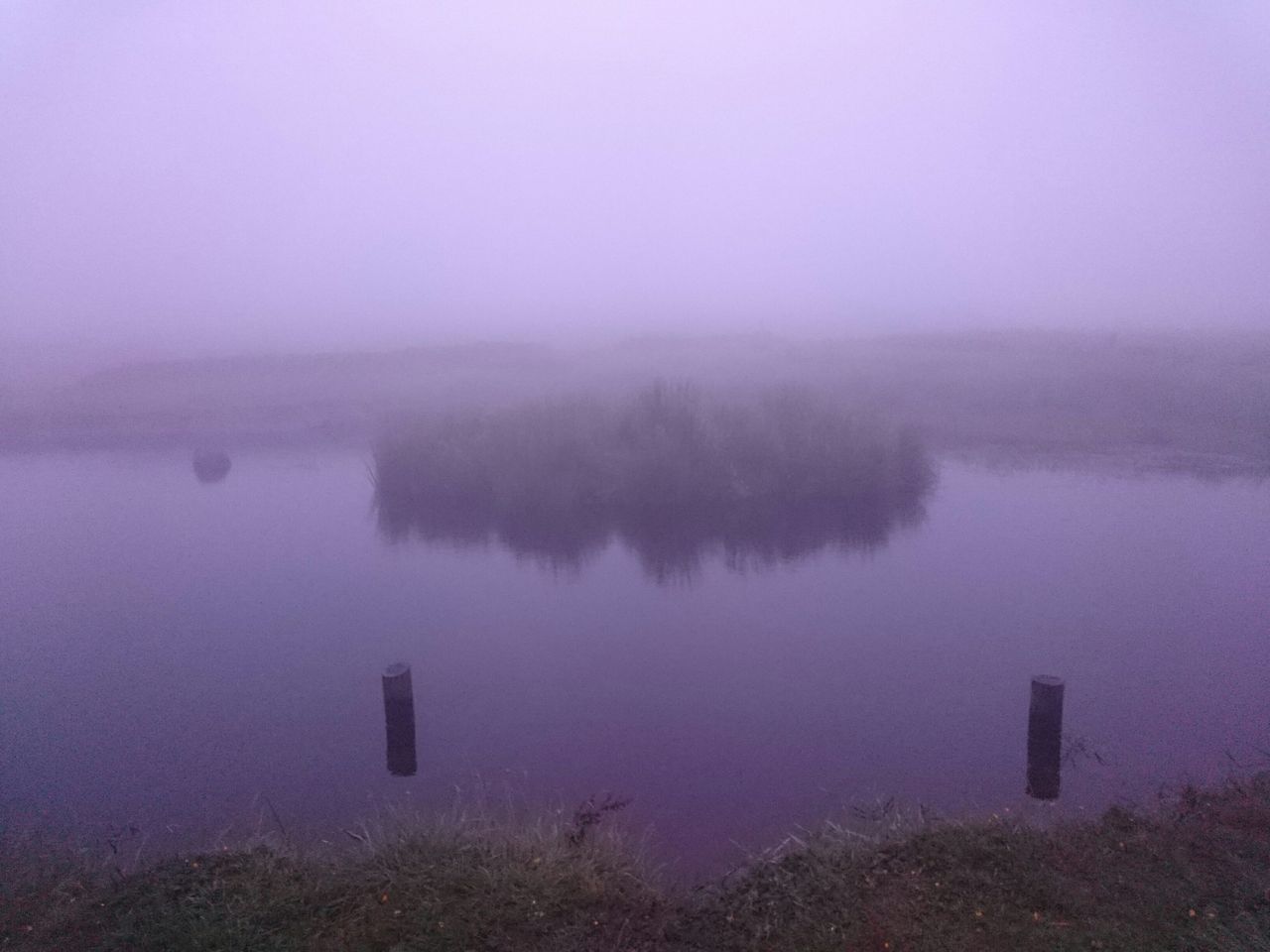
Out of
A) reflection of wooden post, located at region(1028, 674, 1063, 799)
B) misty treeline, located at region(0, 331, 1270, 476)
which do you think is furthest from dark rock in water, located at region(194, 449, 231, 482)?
reflection of wooden post, located at region(1028, 674, 1063, 799)

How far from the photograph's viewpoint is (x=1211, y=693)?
290 inches

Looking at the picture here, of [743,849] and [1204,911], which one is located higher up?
[1204,911]

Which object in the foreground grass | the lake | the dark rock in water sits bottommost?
the lake

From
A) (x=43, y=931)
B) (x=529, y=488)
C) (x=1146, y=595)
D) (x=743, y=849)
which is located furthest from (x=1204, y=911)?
(x=529, y=488)

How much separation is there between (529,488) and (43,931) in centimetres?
1010

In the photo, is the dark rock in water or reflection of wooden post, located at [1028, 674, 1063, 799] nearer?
reflection of wooden post, located at [1028, 674, 1063, 799]

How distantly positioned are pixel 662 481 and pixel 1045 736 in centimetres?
794

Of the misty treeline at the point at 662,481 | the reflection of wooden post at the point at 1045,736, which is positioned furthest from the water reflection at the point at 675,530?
the reflection of wooden post at the point at 1045,736

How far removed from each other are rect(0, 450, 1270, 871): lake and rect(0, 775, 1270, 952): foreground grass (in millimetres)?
1238

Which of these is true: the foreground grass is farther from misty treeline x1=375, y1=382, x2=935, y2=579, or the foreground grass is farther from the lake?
misty treeline x1=375, y1=382, x2=935, y2=579

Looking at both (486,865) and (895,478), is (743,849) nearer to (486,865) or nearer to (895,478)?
Answer: (486,865)

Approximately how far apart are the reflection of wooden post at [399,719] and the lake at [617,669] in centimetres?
12

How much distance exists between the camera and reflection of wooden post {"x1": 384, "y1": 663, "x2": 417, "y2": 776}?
20.7 ft

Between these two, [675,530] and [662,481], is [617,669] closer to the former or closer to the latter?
[675,530]
